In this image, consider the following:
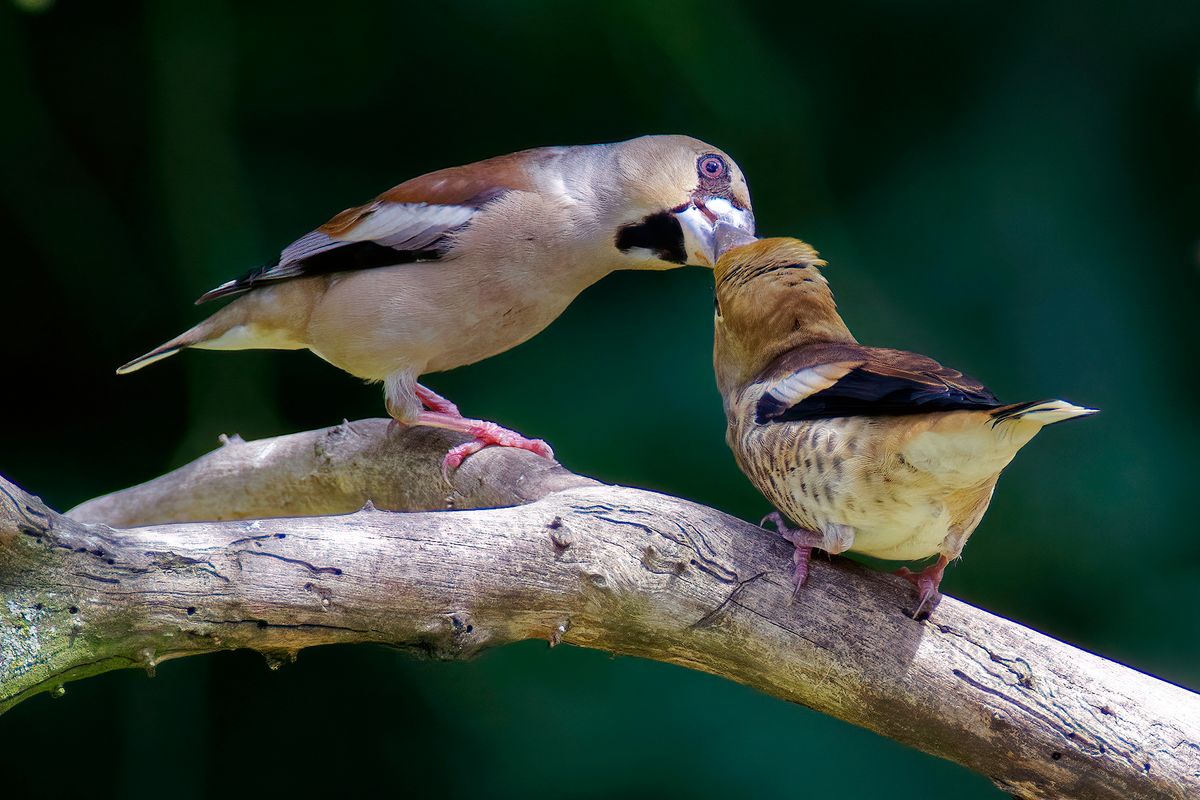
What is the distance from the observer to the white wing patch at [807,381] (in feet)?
5.19

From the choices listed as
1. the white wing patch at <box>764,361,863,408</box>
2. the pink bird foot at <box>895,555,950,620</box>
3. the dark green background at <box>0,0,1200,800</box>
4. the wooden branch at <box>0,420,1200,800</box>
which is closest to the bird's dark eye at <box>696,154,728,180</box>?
the white wing patch at <box>764,361,863,408</box>

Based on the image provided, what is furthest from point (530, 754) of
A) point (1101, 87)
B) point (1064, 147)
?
point (1101, 87)

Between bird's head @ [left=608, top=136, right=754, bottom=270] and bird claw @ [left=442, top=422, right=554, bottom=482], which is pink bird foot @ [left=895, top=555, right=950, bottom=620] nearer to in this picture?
bird's head @ [left=608, top=136, right=754, bottom=270]

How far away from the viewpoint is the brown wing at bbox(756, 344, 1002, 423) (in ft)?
4.53

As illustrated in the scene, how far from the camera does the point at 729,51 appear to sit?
3.41 metres

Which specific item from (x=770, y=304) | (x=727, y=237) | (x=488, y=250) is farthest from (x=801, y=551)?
(x=488, y=250)

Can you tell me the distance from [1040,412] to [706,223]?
40.7 inches

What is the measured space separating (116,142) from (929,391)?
2891 mm

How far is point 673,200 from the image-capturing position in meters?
2.21

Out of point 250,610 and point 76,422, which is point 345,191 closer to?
point 76,422

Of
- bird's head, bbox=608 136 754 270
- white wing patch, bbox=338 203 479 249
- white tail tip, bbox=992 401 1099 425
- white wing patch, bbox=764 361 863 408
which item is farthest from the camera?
white wing patch, bbox=338 203 479 249

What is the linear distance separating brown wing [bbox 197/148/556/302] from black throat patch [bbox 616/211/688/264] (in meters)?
0.24

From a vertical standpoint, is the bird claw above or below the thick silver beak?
below

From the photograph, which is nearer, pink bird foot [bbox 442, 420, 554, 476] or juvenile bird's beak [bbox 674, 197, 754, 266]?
juvenile bird's beak [bbox 674, 197, 754, 266]
